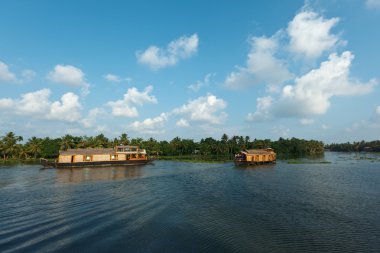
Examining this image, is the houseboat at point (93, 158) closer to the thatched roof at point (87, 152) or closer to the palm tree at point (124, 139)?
the thatched roof at point (87, 152)

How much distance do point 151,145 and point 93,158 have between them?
67.2m

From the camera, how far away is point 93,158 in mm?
69438

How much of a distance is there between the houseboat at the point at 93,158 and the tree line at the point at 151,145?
4786 cm

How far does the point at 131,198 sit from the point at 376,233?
874 inches

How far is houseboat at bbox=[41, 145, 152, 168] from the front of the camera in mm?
67425

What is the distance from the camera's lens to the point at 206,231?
18.2 meters

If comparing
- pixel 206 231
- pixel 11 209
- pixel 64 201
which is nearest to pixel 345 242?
pixel 206 231

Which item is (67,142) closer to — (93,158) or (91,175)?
(93,158)

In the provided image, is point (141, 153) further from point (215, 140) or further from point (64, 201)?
point (215, 140)

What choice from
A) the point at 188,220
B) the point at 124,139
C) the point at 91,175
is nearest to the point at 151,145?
the point at 124,139

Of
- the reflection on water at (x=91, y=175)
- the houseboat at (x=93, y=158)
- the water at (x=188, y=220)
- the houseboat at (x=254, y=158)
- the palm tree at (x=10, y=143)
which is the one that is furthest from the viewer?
the palm tree at (x=10, y=143)

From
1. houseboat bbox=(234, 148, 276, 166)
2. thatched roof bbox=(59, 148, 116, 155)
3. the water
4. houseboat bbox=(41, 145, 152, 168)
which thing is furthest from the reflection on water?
houseboat bbox=(234, 148, 276, 166)

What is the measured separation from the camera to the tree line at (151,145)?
358ft

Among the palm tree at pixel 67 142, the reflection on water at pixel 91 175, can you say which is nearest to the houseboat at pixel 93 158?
the reflection on water at pixel 91 175
